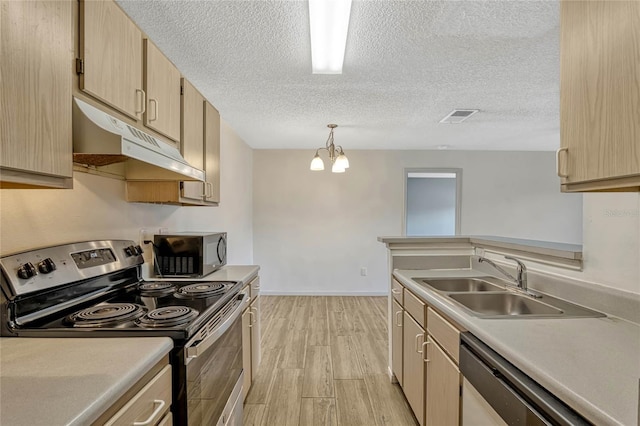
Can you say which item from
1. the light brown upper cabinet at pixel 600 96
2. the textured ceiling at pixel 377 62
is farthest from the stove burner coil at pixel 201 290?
the light brown upper cabinet at pixel 600 96

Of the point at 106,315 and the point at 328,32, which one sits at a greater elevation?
the point at 328,32

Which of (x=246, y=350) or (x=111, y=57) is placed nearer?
(x=111, y=57)

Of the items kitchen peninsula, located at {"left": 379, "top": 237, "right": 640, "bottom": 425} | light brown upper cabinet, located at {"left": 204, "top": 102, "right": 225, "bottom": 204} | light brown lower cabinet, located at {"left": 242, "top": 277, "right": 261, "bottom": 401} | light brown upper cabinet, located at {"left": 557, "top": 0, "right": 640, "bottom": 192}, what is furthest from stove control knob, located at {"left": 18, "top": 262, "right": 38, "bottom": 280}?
light brown upper cabinet, located at {"left": 557, "top": 0, "right": 640, "bottom": 192}

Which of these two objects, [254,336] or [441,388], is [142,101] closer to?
[254,336]

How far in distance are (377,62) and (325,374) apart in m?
2.49

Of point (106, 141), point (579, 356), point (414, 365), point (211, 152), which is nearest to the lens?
point (579, 356)

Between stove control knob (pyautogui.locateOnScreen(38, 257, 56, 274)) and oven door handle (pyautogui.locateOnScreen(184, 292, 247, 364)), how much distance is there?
0.66m

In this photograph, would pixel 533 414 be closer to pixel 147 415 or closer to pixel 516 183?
pixel 147 415

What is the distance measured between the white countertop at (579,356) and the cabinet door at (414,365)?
509 millimetres

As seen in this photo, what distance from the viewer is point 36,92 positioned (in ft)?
2.85

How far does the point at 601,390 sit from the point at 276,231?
4.74 metres

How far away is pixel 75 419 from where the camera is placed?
0.64 m

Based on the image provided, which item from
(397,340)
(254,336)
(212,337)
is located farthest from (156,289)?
(397,340)

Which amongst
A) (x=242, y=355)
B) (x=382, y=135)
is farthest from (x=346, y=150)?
(x=242, y=355)
